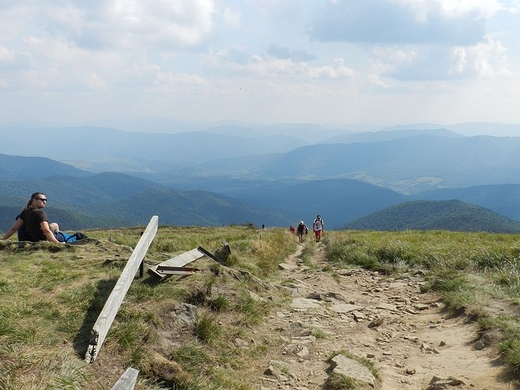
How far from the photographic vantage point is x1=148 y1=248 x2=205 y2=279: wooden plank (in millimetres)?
9105

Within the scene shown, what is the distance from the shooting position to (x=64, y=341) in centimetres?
615

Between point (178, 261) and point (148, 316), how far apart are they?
11.6 feet

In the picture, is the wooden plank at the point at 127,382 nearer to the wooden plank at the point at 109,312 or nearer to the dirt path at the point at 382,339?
the wooden plank at the point at 109,312

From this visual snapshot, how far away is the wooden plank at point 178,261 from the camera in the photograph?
910cm

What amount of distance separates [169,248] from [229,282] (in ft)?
22.0

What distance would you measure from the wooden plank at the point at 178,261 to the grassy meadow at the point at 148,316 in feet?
0.80

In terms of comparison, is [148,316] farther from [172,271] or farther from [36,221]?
[36,221]

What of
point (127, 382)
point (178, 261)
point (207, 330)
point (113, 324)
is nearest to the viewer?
point (127, 382)

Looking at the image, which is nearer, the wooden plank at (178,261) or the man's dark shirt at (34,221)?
the wooden plank at (178,261)

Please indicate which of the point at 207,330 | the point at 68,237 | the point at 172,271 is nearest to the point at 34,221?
the point at 68,237

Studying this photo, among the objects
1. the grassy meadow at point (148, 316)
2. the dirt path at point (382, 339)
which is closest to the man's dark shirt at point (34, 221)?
the grassy meadow at point (148, 316)

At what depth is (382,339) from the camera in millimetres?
9312

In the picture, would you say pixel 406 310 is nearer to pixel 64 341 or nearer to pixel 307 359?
pixel 307 359

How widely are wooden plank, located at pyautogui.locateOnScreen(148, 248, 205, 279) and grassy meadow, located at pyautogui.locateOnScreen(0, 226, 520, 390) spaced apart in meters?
0.24
